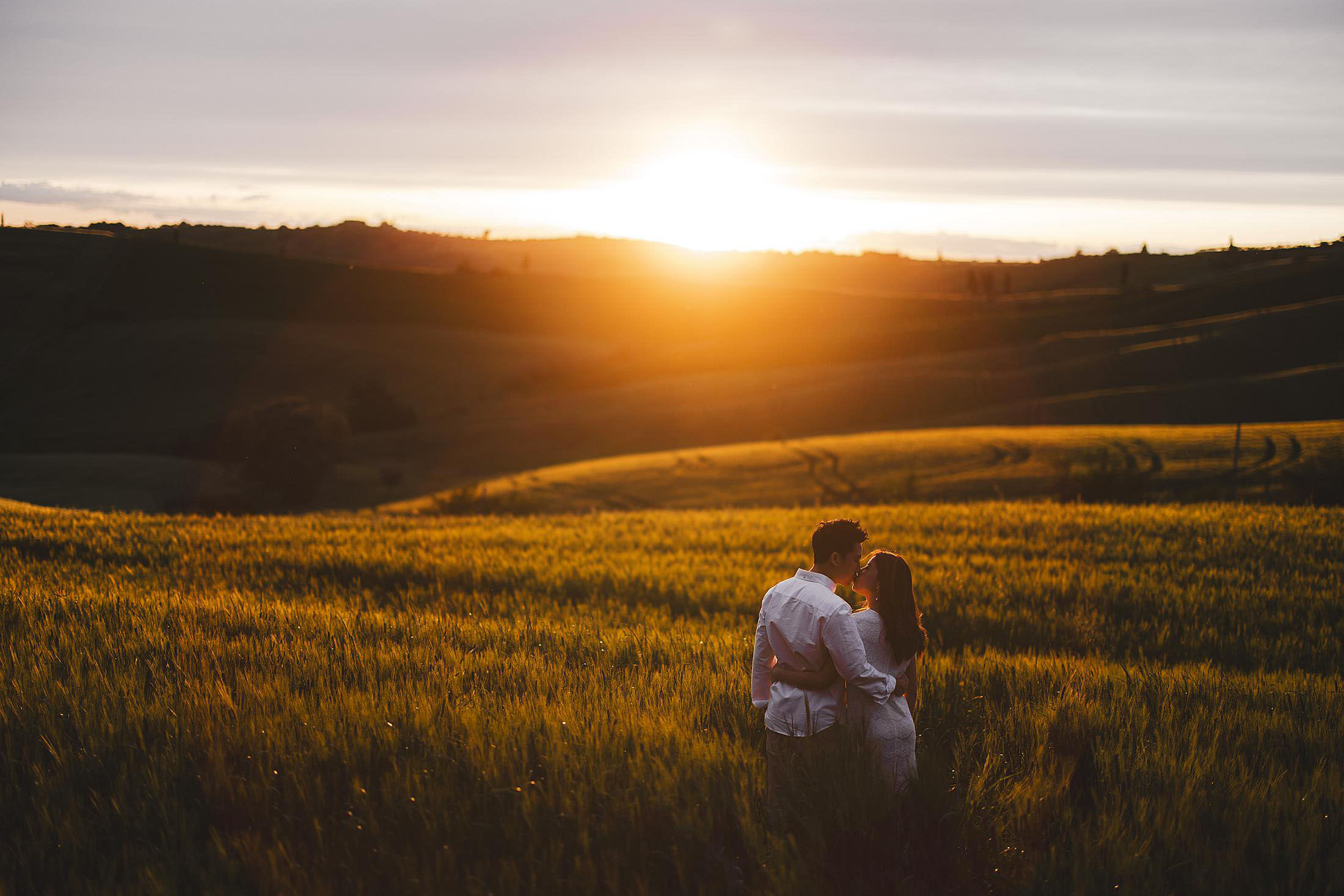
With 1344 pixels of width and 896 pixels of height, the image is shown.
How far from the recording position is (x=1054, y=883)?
4.17m

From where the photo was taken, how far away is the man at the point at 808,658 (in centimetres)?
450

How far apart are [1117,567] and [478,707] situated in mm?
11639

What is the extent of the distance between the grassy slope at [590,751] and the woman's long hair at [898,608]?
73cm

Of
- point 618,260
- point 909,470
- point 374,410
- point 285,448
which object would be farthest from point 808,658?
point 618,260

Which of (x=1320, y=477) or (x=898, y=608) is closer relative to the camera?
(x=898, y=608)

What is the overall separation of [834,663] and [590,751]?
5.08 feet

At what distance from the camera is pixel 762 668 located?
490 cm

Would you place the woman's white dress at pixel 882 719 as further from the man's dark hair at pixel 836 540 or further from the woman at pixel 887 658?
the man's dark hair at pixel 836 540

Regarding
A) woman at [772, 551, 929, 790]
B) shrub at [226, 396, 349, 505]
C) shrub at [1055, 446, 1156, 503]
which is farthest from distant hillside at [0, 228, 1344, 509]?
shrub at [1055, 446, 1156, 503]

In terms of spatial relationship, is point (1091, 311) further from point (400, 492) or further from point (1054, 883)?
point (1054, 883)

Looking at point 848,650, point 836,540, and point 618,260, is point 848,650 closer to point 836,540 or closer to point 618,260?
point 836,540

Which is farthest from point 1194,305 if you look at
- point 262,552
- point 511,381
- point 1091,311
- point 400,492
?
point 262,552

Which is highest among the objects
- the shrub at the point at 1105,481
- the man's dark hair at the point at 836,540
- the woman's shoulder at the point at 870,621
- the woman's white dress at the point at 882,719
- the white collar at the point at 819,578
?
the man's dark hair at the point at 836,540

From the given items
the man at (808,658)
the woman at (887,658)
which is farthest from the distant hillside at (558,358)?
the woman at (887,658)
